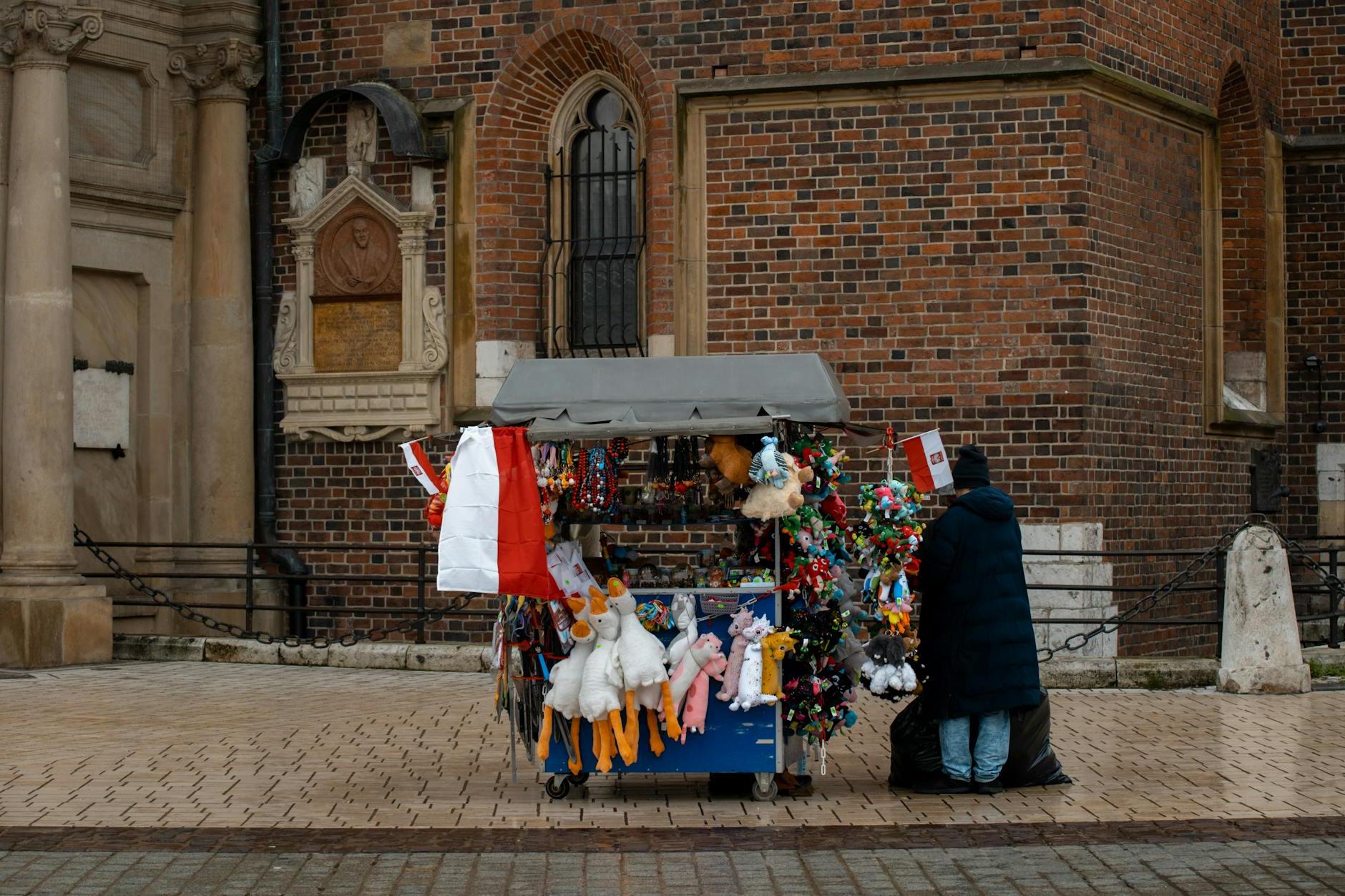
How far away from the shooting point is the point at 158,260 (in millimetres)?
18719

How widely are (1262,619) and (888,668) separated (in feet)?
16.9

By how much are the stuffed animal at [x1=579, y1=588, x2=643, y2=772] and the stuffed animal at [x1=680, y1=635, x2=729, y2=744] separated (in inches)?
12.6

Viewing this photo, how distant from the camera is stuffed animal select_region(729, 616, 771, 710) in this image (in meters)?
9.92

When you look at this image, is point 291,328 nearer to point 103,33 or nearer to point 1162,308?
point 103,33

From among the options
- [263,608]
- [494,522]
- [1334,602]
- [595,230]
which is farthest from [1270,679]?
[263,608]

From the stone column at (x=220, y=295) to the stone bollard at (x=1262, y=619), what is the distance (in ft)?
30.0

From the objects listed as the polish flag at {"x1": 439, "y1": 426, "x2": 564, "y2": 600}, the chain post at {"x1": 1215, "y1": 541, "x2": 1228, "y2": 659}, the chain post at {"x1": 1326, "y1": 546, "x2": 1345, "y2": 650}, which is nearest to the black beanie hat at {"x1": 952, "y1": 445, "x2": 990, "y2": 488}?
the polish flag at {"x1": 439, "y1": 426, "x2": 564, "y2": 600}

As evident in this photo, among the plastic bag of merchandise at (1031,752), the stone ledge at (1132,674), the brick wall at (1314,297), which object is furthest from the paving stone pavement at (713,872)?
the brick wall at (1314,297)

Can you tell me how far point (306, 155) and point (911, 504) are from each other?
10178mm

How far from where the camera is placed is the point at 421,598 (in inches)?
661

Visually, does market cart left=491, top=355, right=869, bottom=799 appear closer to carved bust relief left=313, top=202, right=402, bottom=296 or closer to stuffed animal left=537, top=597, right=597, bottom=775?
stuffed animal left=537, top=597, right=597, bottom=775

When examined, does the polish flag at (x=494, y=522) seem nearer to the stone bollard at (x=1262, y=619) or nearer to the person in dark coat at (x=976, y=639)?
the person in dark coat at (x=976, y=639)

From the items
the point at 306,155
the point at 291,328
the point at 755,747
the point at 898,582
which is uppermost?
the point at 306,155

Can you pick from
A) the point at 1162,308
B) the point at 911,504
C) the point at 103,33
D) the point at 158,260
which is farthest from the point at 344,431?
the point at 911,504
